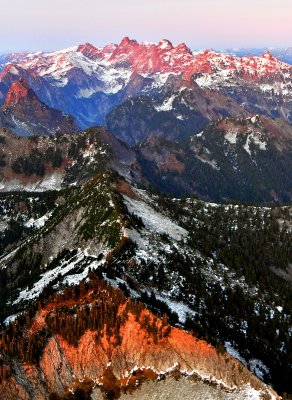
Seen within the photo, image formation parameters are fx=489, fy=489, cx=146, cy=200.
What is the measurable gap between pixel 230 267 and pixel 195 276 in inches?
904

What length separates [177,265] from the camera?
411ft

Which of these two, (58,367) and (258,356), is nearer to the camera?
(58,367)

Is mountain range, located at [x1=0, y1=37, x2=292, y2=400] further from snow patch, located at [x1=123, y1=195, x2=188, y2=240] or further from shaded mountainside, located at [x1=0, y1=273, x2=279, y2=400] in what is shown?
A: snow patch, located at [x1=123, y1=195, x2=188, y2=240]

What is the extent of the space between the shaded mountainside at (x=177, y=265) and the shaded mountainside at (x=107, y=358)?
8.77ft

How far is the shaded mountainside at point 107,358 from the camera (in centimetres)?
6719

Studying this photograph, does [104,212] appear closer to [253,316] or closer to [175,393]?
[253,316]

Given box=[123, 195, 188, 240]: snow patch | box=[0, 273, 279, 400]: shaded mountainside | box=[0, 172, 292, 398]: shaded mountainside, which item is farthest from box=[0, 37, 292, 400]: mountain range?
box=[123, 195, 188, 240]: snow patch

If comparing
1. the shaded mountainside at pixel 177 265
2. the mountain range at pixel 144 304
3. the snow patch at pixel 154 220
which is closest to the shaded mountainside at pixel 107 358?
the mountain range at pixel 144 304

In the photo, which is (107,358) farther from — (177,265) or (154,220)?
(154,220)

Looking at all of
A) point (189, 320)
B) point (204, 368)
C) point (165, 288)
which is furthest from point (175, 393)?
point (165, 288)

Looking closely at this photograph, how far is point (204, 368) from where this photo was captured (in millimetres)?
68188

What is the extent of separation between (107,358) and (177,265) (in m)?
56.0

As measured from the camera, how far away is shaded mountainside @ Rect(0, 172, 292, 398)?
10275 centimetres

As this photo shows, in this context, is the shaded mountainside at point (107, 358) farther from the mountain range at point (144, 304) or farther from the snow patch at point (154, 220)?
the snow patch at point (154, 220)
